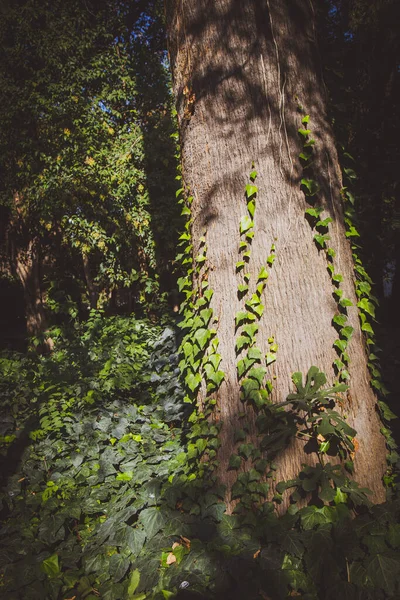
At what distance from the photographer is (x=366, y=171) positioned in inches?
280

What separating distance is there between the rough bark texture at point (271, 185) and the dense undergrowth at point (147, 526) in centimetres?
27

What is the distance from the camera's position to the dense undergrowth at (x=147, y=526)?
1.59 metres

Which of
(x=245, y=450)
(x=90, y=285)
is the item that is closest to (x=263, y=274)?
(x=245, y=450)

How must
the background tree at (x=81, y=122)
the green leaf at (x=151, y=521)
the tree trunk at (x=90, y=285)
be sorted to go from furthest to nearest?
the tree trunk at (x=90, y=285) < the background tree at (x=81, y=122) < the green leaf at (x=151, y=521)

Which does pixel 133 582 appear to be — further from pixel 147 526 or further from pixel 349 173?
pixel 349 173

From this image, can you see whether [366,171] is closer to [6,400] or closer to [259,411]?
[259,411]

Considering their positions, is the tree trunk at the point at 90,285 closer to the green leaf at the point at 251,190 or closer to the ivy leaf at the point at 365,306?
the green leaf at the point at 251,190

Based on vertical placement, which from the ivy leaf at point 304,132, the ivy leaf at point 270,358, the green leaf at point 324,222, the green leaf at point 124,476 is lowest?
the green leaf at point 124,476

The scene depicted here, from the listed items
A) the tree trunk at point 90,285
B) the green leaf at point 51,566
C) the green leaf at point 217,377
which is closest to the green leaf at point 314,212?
the green leaf at point 217,377

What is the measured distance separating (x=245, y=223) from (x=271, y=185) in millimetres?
275

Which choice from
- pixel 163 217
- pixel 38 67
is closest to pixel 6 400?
pixel 163 217

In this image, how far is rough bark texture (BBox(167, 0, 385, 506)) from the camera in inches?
80.6

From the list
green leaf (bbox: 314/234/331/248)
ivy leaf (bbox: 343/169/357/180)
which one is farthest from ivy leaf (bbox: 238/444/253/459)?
ivy leaf (bbox: 343/169/357/180)

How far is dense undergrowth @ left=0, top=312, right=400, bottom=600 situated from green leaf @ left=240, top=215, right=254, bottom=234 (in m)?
1.35
